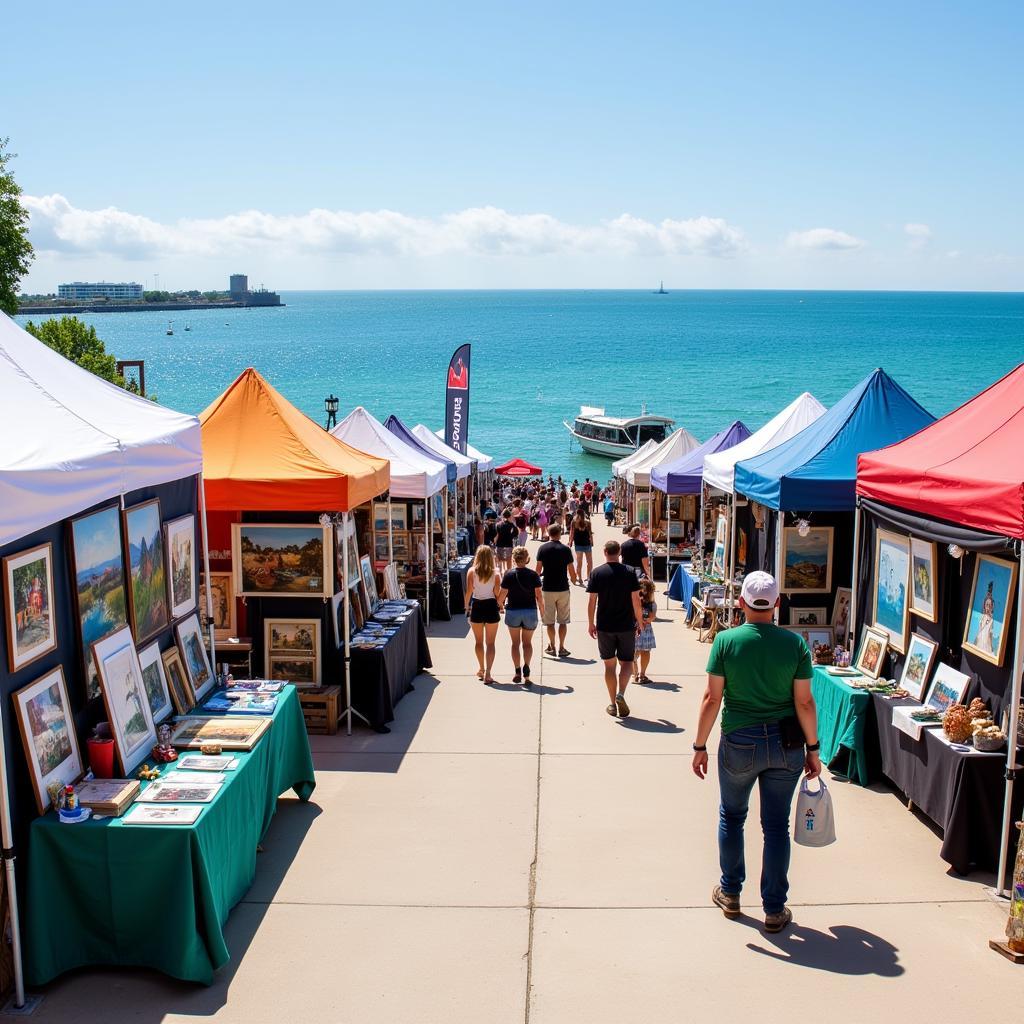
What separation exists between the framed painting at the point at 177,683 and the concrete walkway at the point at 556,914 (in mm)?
1012

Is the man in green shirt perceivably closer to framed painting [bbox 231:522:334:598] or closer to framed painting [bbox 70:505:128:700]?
framed painting [bbox 70:505:128:700]

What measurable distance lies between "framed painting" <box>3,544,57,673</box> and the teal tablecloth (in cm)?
542

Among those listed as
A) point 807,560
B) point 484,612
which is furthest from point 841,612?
point 484,612

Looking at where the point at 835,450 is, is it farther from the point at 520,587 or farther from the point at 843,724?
the point at 520,587

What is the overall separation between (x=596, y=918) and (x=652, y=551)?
13777 mm

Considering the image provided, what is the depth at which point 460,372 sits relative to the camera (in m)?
22.6

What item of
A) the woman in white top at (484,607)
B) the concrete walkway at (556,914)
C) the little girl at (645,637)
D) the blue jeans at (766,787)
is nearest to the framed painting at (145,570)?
the concrete walkway at (556,914)

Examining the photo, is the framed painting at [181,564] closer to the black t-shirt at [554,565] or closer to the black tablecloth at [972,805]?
the black t-shirt at [554,565]

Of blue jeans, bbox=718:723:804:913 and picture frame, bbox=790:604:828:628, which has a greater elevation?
blue jeans, bbox=718:723:804:913

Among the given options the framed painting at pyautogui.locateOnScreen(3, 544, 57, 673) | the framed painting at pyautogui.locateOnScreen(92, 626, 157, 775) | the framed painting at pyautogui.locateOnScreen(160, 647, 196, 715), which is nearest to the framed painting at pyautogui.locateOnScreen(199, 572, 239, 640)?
the framed painting at pyautogui.locateOnScreen(160, 647, 196, 715)

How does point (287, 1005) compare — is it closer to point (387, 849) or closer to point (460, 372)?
point (387, 849)

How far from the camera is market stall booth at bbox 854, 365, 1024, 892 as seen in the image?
6.29 m

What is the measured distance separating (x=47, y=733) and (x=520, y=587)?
20.0 feet

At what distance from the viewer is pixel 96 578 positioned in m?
6.18
